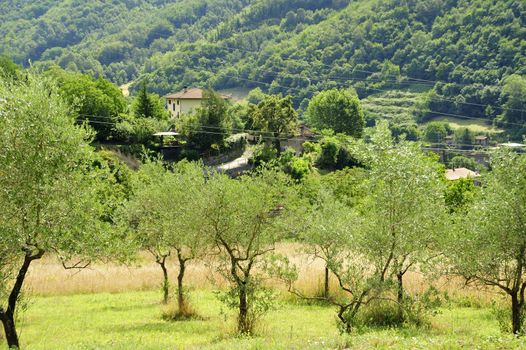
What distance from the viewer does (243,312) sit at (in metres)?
20.4

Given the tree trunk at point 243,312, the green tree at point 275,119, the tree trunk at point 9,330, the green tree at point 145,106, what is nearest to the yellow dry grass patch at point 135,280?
the tree trunk at point 243,312

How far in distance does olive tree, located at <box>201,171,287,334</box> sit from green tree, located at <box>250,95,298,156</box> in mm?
54086

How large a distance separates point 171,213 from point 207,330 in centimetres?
475

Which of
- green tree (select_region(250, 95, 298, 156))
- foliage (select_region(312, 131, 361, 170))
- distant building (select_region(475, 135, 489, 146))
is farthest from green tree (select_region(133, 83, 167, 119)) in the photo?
distant building (select_region(475, 135, 489, 146))

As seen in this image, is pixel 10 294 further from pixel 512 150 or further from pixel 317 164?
pixel 317 164

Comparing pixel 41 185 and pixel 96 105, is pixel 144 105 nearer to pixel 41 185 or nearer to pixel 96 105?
pixel 96 105

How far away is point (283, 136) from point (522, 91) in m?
106

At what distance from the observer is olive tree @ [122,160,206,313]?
21.1 meters

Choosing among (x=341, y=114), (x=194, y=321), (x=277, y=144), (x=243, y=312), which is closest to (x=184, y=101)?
(x=341, y=114)

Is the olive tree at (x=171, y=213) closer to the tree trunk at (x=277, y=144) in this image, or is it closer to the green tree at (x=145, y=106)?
the green tree at (x=145, y=106)

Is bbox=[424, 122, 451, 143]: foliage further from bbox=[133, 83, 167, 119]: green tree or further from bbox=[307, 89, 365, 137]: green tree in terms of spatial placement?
bbox=[133, 83, 167, 119]: green tree

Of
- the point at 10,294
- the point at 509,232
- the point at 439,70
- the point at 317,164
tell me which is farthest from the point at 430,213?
the point at 439,70

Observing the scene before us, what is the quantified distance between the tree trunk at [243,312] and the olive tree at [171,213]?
218 centimetres

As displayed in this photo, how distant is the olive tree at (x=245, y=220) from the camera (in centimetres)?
2016
